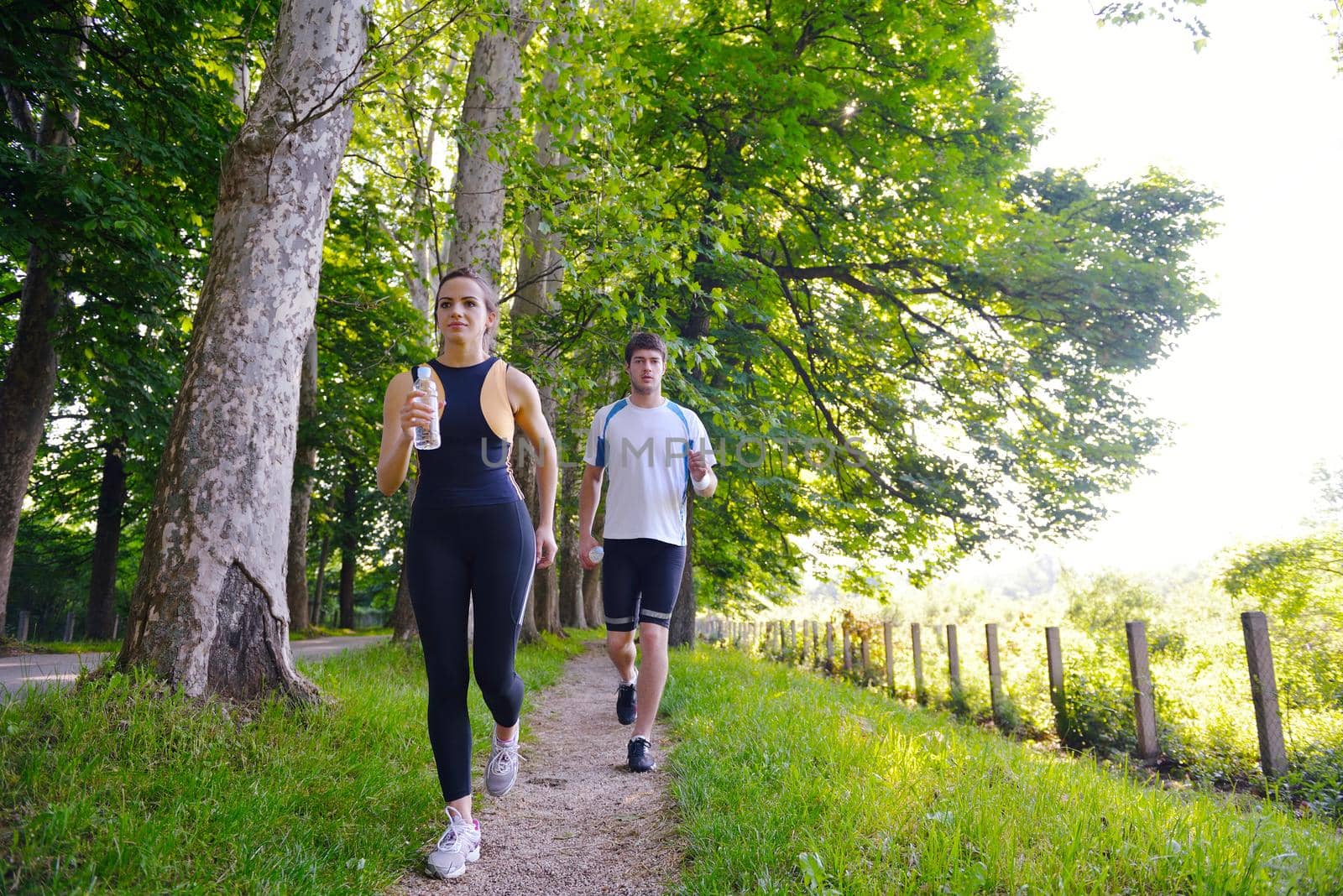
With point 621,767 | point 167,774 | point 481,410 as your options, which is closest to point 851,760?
point 621,767

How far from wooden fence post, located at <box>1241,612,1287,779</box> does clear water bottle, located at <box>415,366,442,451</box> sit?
6.33 metres

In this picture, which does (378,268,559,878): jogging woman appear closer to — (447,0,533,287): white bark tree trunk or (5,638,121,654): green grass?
(447,0,533,287): white bark tree trunk

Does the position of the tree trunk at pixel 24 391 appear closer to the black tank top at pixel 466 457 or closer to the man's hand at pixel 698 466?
the man's hand at pixel 698 466

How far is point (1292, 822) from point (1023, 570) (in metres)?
210

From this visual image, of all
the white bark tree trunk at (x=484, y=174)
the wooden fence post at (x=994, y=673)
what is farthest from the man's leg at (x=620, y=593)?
the wooden fence post at (x=994, y=673)

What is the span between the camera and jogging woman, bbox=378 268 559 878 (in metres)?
2.93

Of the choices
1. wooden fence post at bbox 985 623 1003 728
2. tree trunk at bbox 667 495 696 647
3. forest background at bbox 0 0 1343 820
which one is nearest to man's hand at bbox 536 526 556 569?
forest background at bbox 0 0 1343 820

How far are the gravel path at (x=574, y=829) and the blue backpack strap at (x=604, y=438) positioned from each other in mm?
1792

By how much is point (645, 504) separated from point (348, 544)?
26.0 meters

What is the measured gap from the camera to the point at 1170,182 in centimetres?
1280

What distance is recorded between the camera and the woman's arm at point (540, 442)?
3.24 metres

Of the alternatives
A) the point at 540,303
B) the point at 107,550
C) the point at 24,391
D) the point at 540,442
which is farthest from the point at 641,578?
the point at 107,550

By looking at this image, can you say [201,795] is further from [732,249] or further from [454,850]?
[732,249]

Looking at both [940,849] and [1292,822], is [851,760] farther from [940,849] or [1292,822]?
[1292,822]
